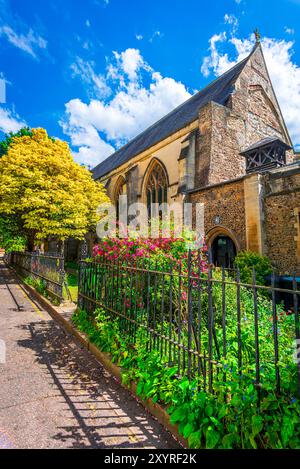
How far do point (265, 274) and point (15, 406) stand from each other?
868 centimetres

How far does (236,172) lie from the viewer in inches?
589

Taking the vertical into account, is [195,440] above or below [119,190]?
below

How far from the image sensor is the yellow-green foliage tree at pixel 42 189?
12211mm

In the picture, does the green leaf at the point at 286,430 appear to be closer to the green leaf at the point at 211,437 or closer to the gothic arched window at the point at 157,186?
the green leaf at the point at 211,437

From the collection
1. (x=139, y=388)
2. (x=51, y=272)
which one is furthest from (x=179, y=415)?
(x=51, y=272)

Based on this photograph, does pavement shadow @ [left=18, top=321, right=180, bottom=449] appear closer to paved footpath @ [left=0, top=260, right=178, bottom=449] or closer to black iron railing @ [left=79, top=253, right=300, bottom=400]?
paved footpath @ [left=0, top=260, right=178, bottom=449]

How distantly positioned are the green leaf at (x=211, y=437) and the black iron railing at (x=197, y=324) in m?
0.32

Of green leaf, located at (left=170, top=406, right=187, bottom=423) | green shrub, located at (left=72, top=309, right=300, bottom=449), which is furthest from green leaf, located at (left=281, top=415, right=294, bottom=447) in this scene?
green leaf, located at (left=170, top=406, right=187, bottom=423)

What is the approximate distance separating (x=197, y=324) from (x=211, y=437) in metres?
1.25

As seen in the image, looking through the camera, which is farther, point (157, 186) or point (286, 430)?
point (157, 186)

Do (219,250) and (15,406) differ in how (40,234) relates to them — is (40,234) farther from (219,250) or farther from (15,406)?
(15,406)

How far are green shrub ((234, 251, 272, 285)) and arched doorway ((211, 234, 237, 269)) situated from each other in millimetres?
1724

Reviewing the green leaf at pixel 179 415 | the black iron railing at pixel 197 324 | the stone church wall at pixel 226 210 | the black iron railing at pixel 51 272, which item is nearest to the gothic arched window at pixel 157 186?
the stone church wall at pixel 226 210

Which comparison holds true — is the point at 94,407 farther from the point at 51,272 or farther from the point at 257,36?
the point at 257,36
